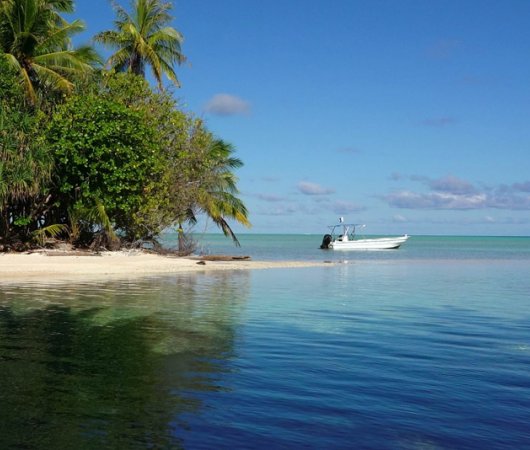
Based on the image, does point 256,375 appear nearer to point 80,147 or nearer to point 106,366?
point 106,366

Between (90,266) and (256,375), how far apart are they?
21.9 m

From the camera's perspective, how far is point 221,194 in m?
45.7

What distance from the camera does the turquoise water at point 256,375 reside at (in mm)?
6172

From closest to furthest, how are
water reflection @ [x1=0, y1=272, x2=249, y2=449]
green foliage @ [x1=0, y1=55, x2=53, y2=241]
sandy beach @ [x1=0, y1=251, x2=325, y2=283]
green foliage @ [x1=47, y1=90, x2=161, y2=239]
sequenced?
water reflection @ [x1=0, y1=272, x2=249, y2=449], sandy beach @ [x1=0, y1=251, x2=325, y2=283], green foliage @ [x1=0, y1=55, x2=53, y2=241], green foliage @ [x1=47, y1=90, x2=161, y2=239]

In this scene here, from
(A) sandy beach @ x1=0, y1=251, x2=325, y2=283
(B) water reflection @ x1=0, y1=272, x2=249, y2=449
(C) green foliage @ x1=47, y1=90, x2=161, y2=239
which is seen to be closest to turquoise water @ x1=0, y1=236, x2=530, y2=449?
(B) water reflection @ x1=0, y1=272, x2=249, y2=449

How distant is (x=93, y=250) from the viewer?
34594 millimetres

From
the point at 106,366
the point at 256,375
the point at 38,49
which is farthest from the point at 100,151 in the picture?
the point at 256,375

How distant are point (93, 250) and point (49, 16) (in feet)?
44.3

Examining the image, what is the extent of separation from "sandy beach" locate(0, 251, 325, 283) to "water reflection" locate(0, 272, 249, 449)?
24.3ft

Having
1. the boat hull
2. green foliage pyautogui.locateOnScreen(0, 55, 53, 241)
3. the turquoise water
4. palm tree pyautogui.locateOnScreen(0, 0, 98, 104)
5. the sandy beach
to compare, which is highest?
palm tree pyautogui.locateOnScreen(0, 0, 98, 104)

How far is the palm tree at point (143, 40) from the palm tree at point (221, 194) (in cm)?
650

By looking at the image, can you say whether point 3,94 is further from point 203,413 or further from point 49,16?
point 203,413

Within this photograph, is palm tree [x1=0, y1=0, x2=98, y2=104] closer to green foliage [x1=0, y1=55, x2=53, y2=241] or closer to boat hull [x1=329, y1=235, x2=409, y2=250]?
green foliage [x1=0, y1=55, x2=53, y2=241]

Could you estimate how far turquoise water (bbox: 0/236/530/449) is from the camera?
6172 mm
